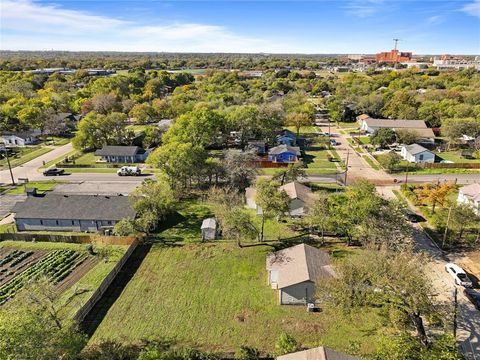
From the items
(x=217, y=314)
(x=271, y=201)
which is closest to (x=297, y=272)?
(x=217, y=314)

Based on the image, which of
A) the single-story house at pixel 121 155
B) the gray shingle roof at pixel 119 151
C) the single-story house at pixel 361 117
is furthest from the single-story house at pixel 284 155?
the single-story house at pixel 361 117

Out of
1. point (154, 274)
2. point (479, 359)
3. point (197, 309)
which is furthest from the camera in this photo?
point (154, 274)

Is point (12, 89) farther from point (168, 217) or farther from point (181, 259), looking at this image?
point (181, 259)

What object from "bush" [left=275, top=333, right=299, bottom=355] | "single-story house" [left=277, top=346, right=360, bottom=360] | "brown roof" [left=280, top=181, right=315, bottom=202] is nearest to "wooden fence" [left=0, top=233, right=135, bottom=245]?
"brown roof" [left=280, top=181, right=315, bottom=202]

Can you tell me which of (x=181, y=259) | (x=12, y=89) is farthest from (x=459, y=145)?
(x=12, y=89)

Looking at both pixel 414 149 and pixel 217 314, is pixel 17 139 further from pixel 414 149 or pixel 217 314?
pixel 414 149

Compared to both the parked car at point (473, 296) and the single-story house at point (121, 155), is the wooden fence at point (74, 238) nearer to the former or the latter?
the single-story house at point (121, 155)
